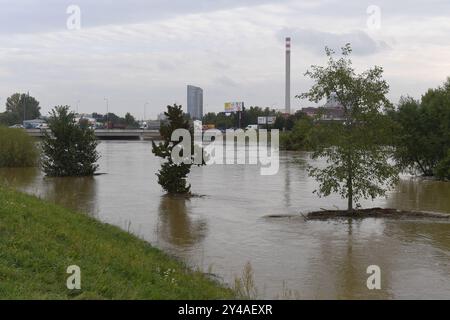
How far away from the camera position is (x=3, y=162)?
149 feet

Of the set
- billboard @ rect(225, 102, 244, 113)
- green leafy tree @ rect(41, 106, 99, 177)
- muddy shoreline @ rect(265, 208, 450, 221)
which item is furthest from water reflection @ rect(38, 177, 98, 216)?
billboard @ rect(225, 102, 244, 113)

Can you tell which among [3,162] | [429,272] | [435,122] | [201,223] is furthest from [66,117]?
[429,272]

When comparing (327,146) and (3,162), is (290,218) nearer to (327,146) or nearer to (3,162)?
(327,146)

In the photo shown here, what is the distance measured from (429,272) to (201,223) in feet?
28.2

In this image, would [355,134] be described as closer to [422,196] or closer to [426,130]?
[422,196]

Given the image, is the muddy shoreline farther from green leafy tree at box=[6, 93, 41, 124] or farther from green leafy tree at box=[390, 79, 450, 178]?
green leafy tree at box=[6, 93, 41, 124]

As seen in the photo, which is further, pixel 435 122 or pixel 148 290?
pixel 435 122

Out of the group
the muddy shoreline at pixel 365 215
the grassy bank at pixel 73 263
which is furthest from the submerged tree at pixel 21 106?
the grassy bank at pixel 73 263

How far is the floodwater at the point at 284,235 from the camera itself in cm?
1162

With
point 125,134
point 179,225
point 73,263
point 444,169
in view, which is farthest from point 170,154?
point 125,134

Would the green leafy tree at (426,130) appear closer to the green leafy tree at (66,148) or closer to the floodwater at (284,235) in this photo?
the floodwater at (284,235)

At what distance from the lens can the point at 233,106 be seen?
18875cm

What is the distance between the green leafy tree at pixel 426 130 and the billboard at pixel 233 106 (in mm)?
136113

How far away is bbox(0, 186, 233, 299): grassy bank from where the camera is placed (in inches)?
283
